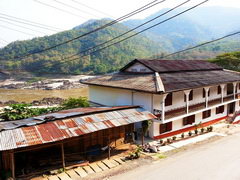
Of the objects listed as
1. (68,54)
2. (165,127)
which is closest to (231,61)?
(165,127)

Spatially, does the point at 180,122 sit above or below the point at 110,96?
below

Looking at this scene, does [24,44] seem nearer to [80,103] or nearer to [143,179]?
[80,103]

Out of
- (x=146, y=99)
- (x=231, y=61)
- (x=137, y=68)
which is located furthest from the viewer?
(x=231, y=61)

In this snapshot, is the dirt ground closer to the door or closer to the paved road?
the paved road

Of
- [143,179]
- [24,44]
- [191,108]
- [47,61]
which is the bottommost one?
[143,179]

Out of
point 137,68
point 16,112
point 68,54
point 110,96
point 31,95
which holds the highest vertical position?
point 68,54

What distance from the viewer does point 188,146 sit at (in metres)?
16.6

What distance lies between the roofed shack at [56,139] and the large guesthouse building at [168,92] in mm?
2168

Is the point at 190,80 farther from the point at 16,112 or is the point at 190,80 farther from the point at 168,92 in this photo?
the point at 16,112

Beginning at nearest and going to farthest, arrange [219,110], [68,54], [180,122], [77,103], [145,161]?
[145,161] → [180,122] → [77,103] → [219,110] → [68,54]

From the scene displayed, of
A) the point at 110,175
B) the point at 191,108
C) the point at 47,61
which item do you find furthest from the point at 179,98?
the point at 47,61

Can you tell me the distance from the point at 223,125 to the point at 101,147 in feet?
48.5

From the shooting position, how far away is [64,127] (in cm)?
1216

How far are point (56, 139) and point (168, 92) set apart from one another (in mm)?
8964
